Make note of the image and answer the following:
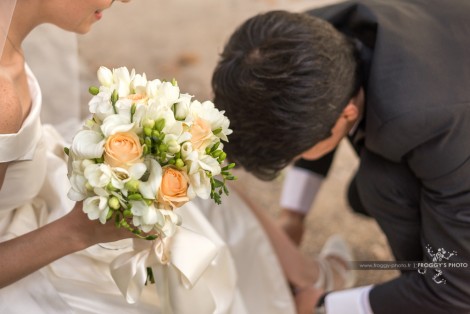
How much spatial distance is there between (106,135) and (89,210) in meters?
0.12

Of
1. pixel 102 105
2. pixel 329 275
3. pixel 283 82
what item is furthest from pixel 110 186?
pixel 329 275

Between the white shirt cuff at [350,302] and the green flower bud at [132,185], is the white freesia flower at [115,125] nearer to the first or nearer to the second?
the green flower bud at [132,185]

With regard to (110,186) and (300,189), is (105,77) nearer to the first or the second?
(110,186)

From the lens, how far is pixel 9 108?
1.08 m

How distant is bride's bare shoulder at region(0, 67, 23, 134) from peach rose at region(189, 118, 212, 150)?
35cm

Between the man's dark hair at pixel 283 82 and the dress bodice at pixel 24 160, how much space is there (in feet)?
1.27

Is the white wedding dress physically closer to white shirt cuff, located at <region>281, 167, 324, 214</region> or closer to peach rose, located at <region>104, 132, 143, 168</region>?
peach rose, located at <region>104, 132, 143, 168</region>

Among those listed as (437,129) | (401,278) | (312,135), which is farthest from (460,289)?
(312,135)

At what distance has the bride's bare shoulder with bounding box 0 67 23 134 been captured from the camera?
1.07m

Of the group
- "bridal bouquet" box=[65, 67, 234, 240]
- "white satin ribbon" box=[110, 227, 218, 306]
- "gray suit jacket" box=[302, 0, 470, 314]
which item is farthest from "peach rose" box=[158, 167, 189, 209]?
"gray suit jacket" box=[302, 0, 470, 314]

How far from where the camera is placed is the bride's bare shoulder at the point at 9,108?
1073 mm

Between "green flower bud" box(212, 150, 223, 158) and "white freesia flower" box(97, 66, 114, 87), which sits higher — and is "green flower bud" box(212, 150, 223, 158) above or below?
below

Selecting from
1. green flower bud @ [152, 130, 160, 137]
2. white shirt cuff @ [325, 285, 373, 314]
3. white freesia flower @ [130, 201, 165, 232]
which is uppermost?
green flower bud @ [152, 130, 160, 137]

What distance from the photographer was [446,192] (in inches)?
49.2
